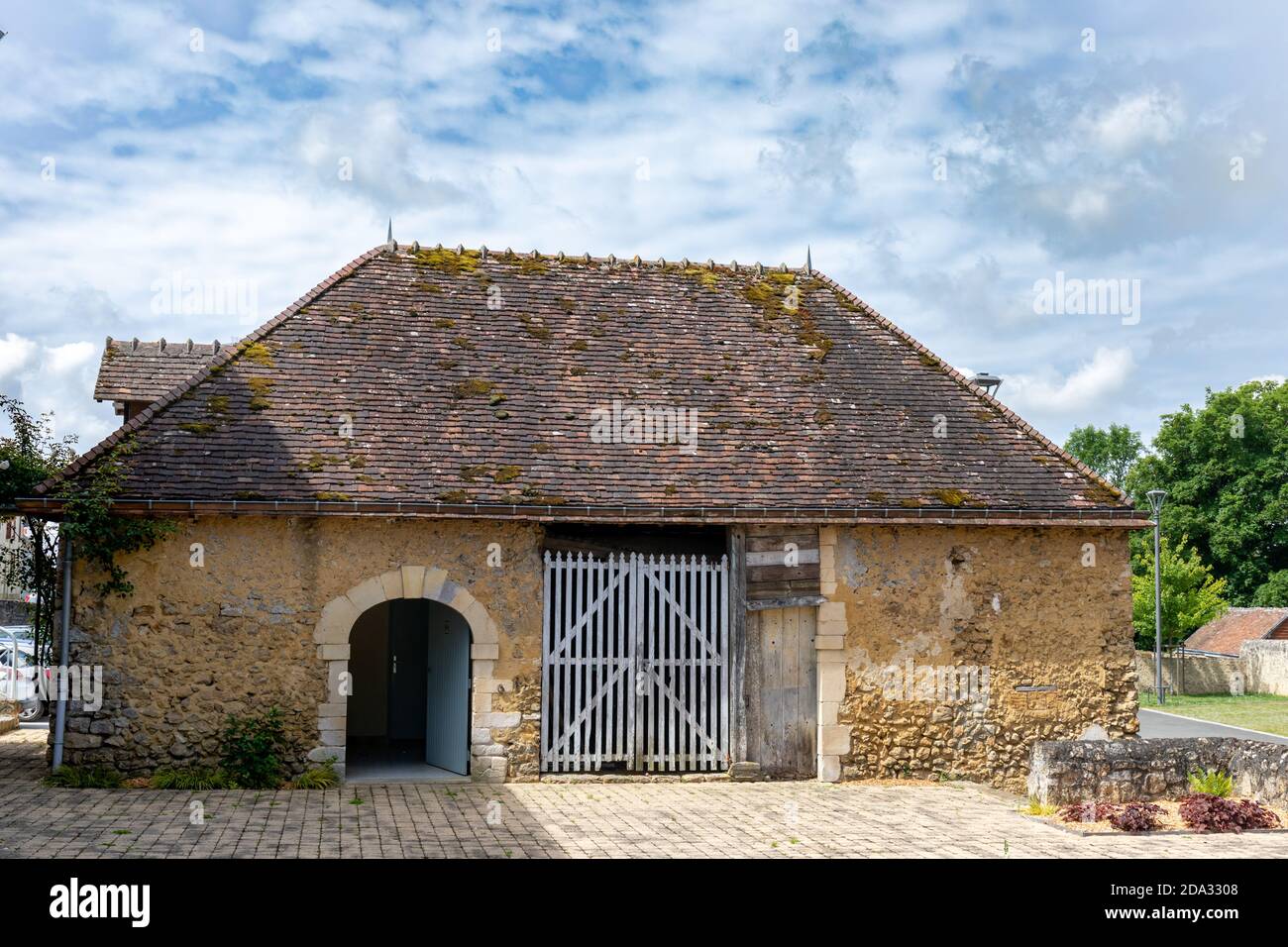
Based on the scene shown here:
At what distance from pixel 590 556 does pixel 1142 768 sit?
583 centimetres

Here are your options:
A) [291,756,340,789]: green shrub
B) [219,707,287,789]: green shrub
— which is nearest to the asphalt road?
[291,756,340,789]: green shrub

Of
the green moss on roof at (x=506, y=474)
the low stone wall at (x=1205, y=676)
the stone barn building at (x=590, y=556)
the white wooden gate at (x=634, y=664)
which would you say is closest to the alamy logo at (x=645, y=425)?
the stone barn building at (x=590, y=556)

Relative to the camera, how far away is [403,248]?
Result: 1559cm

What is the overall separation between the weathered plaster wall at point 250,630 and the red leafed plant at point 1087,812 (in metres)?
5.19

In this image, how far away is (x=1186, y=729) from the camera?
2338 centimetres

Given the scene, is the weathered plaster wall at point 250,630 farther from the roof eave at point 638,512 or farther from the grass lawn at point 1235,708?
the grass lawn at point 1235,708

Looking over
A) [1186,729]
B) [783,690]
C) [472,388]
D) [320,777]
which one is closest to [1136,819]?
[783,690]

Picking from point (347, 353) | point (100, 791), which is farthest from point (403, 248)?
point (100, 791)

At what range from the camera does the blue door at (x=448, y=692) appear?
12789mm

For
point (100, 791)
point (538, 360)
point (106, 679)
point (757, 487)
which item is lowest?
point (100, 791)

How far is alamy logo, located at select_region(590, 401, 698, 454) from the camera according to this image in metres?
13.6

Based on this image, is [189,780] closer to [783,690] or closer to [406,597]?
[406,597]

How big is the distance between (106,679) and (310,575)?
213 cm

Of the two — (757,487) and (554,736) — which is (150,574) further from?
(757,487)
